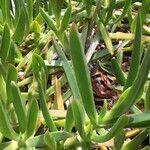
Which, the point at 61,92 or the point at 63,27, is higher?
the point at 63,27

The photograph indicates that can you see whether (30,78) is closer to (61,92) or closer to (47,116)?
(61,92)

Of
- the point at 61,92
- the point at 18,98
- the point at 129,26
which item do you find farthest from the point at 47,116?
the point at 129,26

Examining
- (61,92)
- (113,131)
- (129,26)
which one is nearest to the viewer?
(113,131)

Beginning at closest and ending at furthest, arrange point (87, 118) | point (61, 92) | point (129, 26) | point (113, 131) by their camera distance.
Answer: point (113, 131)
point (87, 118)
point (61, 92)
point (129, 26)

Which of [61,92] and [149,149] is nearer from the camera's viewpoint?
[149,149]

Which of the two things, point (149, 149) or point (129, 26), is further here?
point (129, 26)

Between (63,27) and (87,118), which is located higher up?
(63,27)

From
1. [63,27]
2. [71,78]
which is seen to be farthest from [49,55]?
[71,78]

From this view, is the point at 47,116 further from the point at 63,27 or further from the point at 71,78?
the point at 63,27

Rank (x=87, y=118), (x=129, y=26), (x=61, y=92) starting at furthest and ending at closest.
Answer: (x=129, y=26) < (x=61, y=92) < (x=87, y=118)
